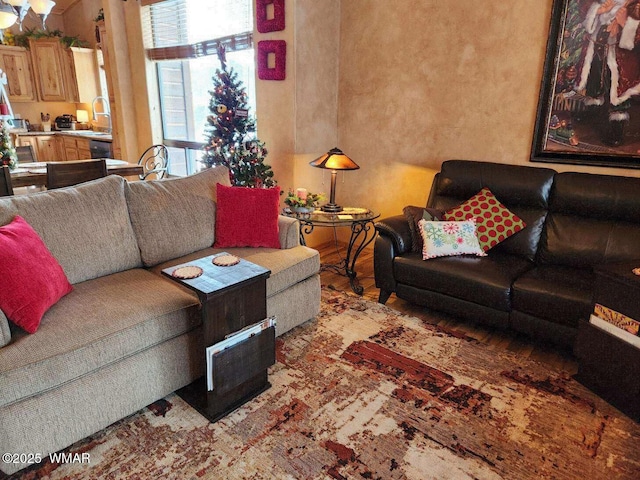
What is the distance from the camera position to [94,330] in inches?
69.2

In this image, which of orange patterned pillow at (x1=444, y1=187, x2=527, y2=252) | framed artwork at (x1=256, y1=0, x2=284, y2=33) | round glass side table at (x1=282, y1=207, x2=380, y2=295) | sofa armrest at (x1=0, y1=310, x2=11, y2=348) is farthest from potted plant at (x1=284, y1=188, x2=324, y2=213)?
sofa armrest at (x1=0, y1=310, x2=11, y2=348)

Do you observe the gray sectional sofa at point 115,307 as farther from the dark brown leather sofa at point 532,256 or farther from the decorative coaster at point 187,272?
the dark brown leather sofa at point 532,256

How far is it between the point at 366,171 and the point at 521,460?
9.61 feet

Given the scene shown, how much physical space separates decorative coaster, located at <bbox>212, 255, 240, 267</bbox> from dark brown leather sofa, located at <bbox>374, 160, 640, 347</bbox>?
3.92 feet

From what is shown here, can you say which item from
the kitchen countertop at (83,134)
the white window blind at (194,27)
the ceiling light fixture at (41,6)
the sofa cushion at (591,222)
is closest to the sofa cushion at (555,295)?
the sofa cushion at (591,222)

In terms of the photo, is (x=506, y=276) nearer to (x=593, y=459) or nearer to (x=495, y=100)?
(x=593, y=459)

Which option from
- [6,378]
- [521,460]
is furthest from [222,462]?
[521,460]

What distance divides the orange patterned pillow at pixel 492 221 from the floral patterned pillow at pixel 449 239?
0.07m

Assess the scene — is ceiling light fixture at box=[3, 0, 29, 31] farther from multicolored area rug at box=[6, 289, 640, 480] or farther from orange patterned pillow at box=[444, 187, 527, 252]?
orange patterned pillow at box=[444, 187, 527, 252]

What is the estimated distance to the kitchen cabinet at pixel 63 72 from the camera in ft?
22.3

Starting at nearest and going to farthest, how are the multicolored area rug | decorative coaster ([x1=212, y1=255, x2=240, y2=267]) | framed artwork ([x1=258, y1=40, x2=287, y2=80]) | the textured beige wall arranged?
the multicolored area rug → decorative coaster ([x1=212, y1=255, x2=240, y2=267]) → the textured beige wall → framed artwork ([x1=258, y1=40, x2=287, y2=80])

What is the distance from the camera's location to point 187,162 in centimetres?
540

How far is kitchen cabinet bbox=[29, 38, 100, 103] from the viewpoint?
6785 millimetres

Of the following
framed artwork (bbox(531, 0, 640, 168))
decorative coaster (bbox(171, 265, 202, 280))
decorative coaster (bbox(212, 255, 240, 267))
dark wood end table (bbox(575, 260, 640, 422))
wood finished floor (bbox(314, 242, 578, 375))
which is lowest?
wood finished floor (bbox(314, 242, 578, 375))
